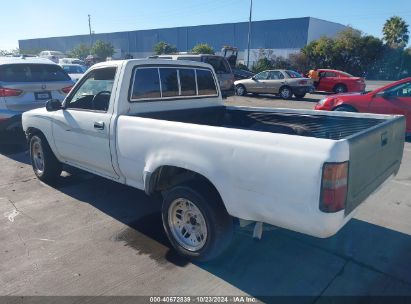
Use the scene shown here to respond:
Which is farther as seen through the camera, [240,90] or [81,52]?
[81,52]

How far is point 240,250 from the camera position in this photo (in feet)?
11.6

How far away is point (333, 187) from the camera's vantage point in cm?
229

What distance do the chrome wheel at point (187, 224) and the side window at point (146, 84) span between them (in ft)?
4.63

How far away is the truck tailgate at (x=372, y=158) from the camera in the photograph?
96.6 inches

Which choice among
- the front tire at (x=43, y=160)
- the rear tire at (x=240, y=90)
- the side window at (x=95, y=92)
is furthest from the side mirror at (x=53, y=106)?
the rear tire at (x=240, y=90)

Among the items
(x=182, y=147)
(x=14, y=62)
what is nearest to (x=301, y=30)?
(x=14, y=62)

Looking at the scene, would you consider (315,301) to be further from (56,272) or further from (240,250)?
(56,272)

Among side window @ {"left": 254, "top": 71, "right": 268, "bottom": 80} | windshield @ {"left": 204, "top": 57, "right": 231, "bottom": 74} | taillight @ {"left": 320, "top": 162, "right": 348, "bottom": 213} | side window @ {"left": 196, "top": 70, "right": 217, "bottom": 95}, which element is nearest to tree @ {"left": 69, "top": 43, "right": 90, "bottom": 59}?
side window @ {"left": 254, "top": 71, "right": 268, "bottom": 80}

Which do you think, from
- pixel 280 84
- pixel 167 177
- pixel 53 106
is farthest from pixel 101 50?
pixel 167 177

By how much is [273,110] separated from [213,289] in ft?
8.47

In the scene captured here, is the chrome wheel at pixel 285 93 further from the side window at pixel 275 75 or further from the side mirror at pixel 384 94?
the side mirror at pixel 384 94

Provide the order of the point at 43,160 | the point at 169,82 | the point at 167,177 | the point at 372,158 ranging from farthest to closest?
the point at 43,160 → the point at 169,82 → the point at 167,177 → the point at 372,158

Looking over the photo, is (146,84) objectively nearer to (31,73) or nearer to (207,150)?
(207,150)

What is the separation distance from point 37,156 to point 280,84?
1391 centimetres
